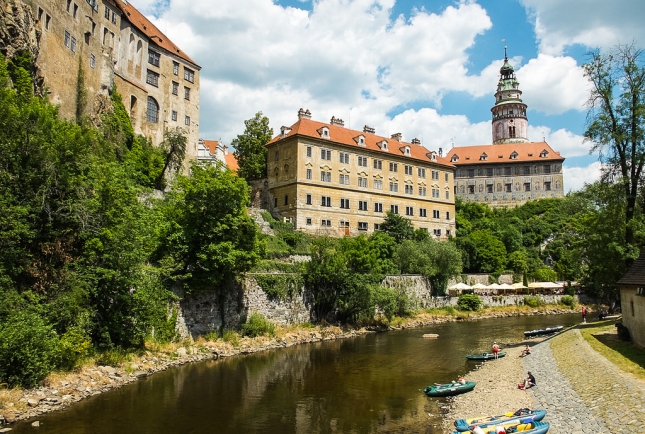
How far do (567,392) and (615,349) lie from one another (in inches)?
192

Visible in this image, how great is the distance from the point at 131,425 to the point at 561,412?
42.3ft

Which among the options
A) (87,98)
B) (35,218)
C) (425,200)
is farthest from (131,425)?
(425,200)

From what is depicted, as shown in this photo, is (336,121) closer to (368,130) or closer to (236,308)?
(368,130)

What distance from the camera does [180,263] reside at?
26.2 metres

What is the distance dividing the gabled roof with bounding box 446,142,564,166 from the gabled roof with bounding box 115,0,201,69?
1927 inches

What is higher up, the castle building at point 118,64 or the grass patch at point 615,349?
the castle building at point 118,64

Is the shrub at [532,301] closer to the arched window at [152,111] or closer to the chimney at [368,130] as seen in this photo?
the chimney at [368,130]

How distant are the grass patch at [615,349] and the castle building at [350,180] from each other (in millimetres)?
26621

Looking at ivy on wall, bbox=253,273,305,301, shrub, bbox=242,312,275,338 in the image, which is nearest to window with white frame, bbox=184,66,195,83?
ivy on wall, bbox=253,273,305,301

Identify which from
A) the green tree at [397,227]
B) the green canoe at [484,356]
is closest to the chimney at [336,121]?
the green tree at [397,227]

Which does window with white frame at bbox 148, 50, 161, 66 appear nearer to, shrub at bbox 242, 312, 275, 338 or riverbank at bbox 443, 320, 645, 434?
shrub at bbox 242, 312, 275, 338

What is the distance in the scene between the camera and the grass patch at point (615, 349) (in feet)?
53.5

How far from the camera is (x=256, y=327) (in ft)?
95.4

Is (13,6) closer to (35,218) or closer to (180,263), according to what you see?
(35,218)
